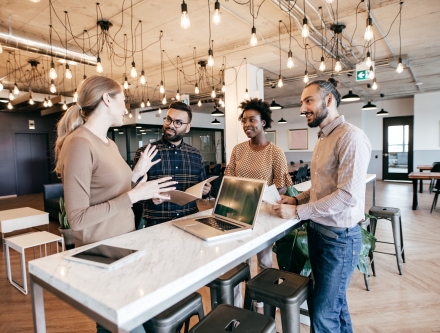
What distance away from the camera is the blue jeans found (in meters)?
1.51

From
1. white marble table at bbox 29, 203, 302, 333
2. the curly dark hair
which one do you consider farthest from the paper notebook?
the curly dark hair

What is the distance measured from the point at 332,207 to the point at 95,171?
116cm

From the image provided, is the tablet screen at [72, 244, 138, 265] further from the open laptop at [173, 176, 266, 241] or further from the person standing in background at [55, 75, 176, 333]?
the open laptop at [173, 176, 266, 241]

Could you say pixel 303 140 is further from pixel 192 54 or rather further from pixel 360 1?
pixel 360 1

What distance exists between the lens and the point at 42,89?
8703mm

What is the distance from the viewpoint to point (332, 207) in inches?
57.1

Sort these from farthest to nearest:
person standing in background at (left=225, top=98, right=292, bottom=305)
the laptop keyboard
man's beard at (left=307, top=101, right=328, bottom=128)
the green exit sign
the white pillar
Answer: the white pillar
the green exit sign
person standing in background at (left=225, top=98, right=292, bottom=305)
man's beard at (left=307, top=101, right=328, bottom=128)
the laptop keyboard

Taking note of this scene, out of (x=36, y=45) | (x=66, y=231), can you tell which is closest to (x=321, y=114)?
(x=66, y=231)

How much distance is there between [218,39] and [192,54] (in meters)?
0.89

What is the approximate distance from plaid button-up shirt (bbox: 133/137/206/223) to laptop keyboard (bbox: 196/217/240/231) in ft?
1.64

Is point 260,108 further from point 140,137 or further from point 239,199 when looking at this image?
point 140,137

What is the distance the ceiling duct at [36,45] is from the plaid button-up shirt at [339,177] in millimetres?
4526

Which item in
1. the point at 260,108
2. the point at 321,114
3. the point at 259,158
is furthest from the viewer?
the point at 260,108

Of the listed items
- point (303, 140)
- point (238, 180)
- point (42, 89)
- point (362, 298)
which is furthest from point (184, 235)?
point (303, 140)
